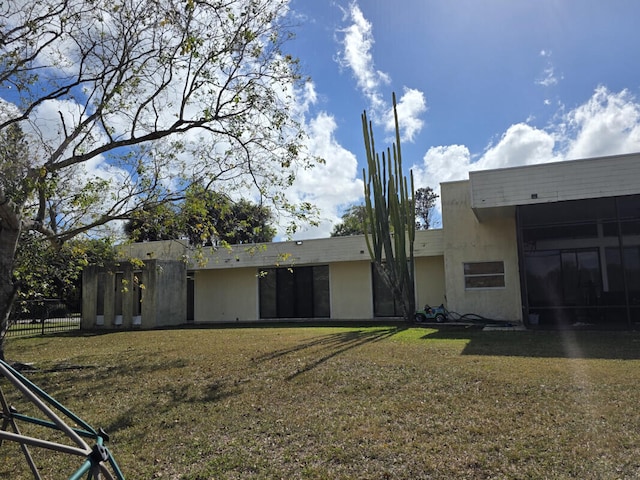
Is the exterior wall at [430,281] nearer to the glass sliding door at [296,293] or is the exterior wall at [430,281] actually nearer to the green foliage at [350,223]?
the glass sliding door at [296,293]

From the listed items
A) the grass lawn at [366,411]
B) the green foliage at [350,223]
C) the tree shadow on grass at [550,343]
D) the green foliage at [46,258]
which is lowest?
the grass lawn at [366,411]

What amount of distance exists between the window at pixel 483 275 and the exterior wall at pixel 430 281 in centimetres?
205

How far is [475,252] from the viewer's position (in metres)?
16.5

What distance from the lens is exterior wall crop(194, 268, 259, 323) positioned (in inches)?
870

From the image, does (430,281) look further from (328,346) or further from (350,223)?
(350,223)

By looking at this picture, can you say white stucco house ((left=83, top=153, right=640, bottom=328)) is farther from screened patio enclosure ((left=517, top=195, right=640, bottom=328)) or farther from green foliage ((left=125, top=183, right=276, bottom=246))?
green foliage ((left=125, top=183, right=276, bottom=246))

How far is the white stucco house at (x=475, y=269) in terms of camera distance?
13.2 metres

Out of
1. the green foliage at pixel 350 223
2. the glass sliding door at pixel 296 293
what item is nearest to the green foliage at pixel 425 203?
the green foliage at pixel 350 223

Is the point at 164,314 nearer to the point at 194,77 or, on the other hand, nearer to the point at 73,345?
the point at 73,345

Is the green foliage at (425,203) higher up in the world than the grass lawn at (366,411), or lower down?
higher up

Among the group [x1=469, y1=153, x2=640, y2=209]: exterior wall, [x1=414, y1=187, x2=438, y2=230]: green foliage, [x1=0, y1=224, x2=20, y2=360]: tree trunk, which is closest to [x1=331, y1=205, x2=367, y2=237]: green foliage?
[x1=414, y1=187, x2=438, y2=230]: green foliage

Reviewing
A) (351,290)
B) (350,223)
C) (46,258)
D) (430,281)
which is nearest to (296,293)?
(351,290)

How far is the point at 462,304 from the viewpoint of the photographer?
53.9 ft

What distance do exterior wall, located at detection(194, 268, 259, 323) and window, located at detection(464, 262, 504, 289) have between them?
9905 millimetres
